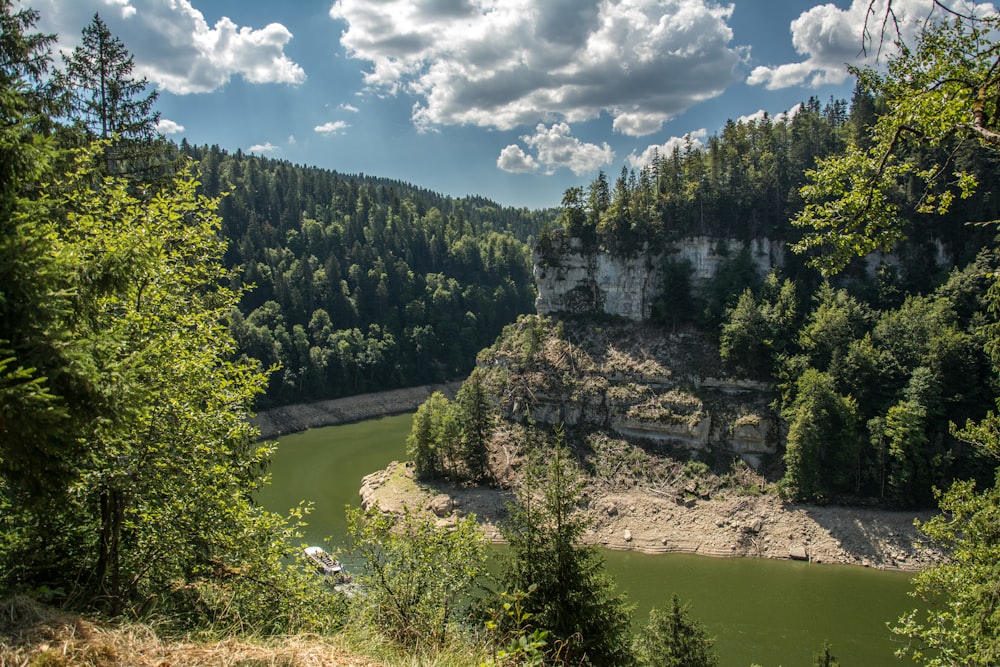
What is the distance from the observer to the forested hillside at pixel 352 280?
187ft

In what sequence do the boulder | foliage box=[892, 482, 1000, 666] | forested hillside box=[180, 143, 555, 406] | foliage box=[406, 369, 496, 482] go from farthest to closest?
forested hillside box=[180, 143, 555, 406], foliage box=[406, 369, 496, 482], the boulder, foliage box=[892, 482, 1000, 666]

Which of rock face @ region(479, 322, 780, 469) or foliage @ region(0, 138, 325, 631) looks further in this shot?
rock face @ region(479, 322, 780, 469)

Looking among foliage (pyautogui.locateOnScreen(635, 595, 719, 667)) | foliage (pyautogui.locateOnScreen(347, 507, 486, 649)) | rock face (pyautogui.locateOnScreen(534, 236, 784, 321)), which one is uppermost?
rock face (pyautogui.locateOnScreen(534, 236, 784, 321))

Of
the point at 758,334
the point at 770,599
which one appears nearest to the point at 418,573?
the point at 770,599

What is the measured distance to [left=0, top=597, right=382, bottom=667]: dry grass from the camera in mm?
3832

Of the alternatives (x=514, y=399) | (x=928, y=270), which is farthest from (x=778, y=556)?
(x=928, y=270)

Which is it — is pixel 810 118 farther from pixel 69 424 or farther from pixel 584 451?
Answer: pixel 69 424

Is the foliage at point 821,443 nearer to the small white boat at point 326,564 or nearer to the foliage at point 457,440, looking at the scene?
the foliage at point 457,440

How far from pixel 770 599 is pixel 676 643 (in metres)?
12.2

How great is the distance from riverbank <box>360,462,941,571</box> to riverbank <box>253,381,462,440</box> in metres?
21.3

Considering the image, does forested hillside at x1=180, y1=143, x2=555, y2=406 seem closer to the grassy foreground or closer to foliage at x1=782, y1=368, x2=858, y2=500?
foliage at x1=782, y1=368, x2=858, y2=500

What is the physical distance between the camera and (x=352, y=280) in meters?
69.9

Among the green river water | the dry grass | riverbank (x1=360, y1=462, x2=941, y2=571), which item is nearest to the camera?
the dry grass

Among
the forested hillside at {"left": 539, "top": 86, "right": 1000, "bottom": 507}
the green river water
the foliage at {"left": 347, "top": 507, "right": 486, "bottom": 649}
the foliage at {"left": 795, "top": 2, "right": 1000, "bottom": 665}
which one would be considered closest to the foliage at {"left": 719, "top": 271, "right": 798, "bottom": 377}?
the forested hillside at {"left": 539, "top": 86, "right": 1000, "bottom": 507}
